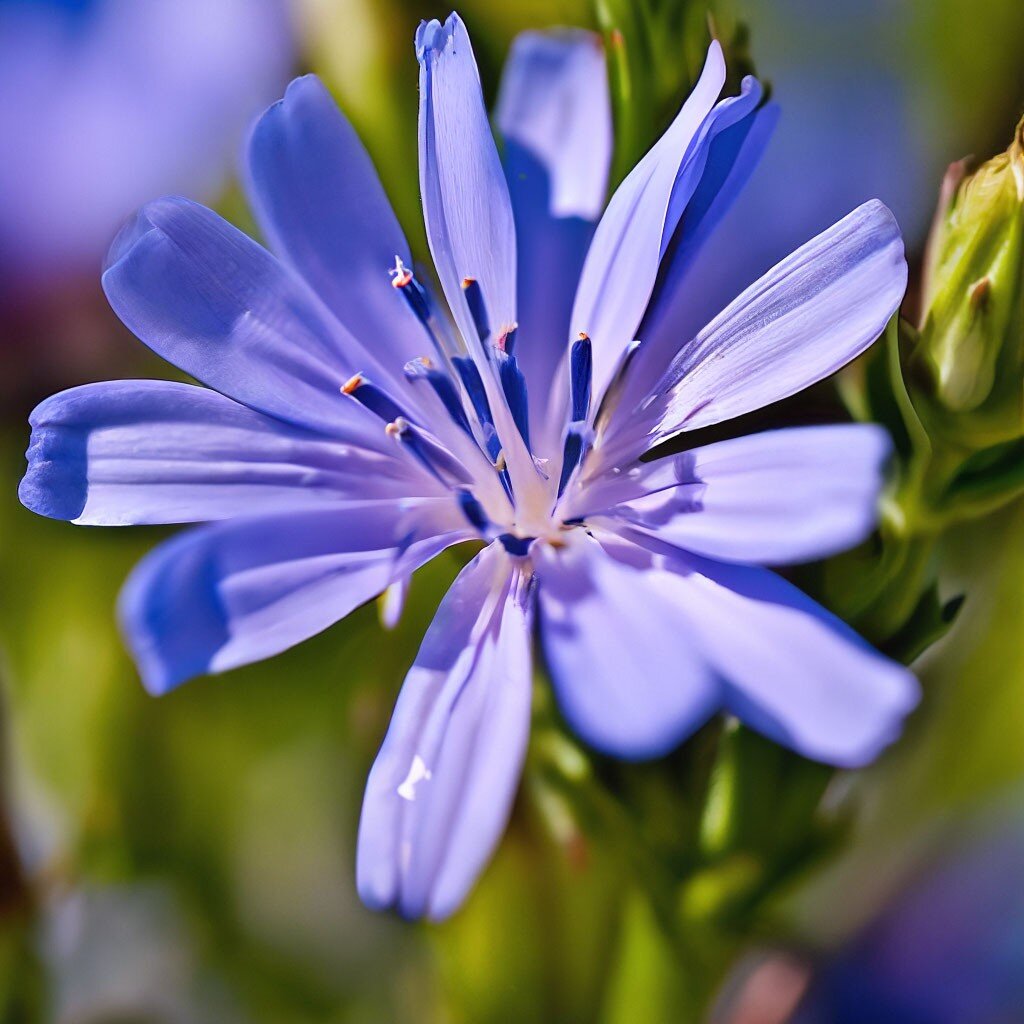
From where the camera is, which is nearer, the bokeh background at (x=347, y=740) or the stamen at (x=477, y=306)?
the stamen at (x=477, y=306)

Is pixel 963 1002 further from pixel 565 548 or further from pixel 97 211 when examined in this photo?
pixel 97 211

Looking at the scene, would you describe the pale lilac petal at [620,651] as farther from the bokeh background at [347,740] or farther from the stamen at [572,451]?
the bokeh background at [347,740]

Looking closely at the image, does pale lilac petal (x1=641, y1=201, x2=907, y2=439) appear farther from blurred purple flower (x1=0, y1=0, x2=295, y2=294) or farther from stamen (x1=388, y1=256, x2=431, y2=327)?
blurred purple flower (x1=0, y1=0, x2=295, y2=294)

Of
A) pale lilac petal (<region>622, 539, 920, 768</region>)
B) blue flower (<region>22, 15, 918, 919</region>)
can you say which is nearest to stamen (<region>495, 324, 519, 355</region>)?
blue flower (<region>22, 15, 918, 919</region>)

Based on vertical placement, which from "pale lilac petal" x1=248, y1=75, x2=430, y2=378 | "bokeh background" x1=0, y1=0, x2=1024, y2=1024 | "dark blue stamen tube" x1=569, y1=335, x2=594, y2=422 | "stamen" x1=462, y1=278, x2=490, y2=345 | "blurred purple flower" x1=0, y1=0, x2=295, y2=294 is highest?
"blurred purple flower" x1=0, y1=0, x2=295, y2=294

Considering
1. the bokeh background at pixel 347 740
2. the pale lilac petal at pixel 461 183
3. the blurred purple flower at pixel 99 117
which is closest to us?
the pale lilac petal at pixel 461 183

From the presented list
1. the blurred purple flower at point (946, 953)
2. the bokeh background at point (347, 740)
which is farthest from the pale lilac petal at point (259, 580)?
the blurred purple flower at point (946, 953)
